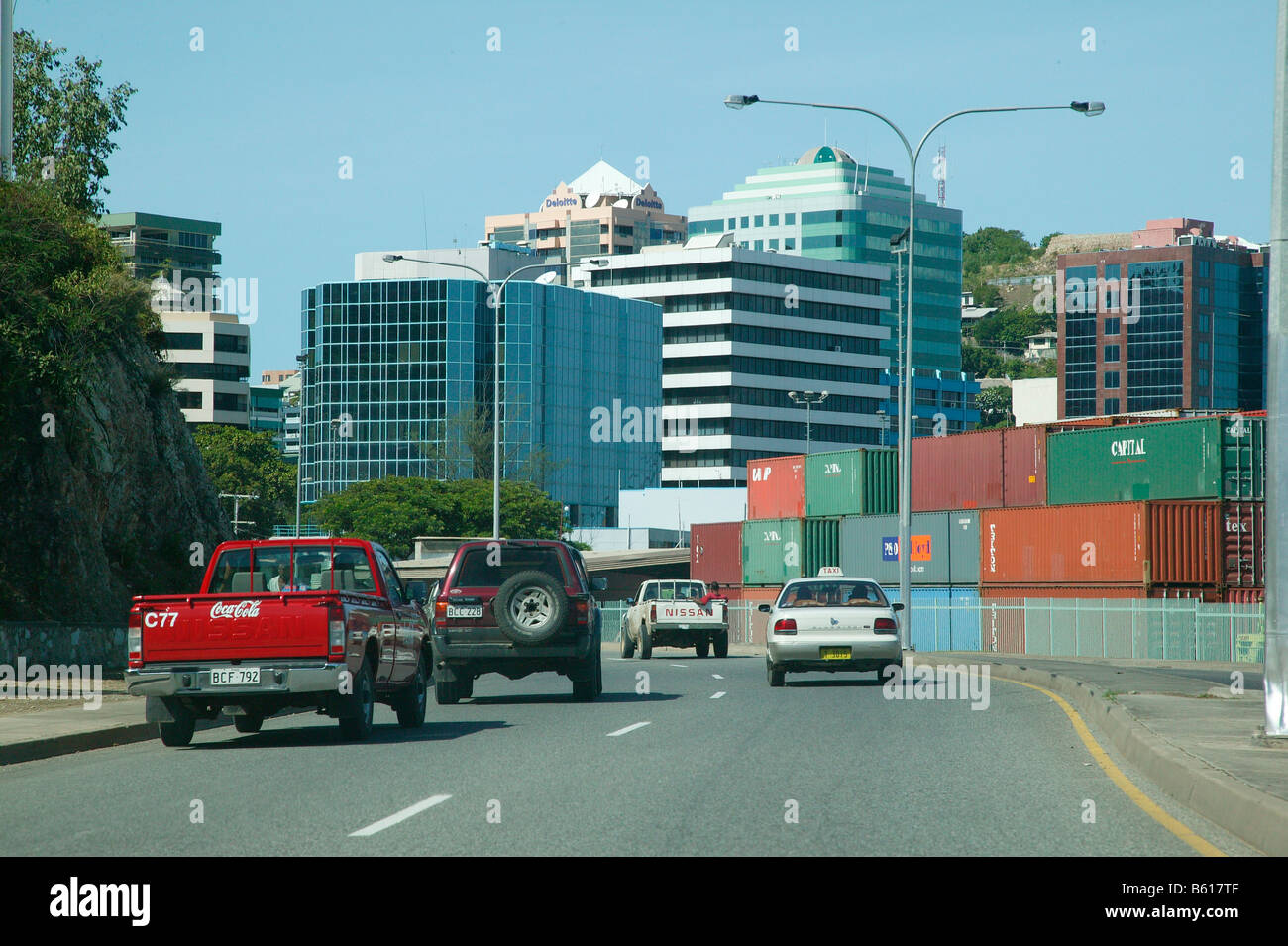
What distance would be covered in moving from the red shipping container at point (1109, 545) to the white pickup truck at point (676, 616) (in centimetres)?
1157

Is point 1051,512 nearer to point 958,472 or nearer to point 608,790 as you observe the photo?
point 958,472

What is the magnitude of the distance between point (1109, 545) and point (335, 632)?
33.2 m

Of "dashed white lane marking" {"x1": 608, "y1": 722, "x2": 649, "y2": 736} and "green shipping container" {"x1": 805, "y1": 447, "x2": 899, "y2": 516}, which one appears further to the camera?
"green shipping container" {"x1": 805, "y1": 447, "x2": 899, "y2": 516}

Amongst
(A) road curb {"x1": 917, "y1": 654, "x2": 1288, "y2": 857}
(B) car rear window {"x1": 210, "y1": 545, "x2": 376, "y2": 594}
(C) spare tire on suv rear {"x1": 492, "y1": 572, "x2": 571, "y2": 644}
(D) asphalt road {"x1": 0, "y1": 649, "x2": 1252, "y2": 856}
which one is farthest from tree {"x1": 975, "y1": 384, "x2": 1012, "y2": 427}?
(B) car rear window {"x1": 210, "y1": 545, "x2": 376, "y2": 594}

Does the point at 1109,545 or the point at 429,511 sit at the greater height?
the point at 429,511

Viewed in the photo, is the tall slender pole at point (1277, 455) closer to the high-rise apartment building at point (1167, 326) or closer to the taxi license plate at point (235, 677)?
the taxi license plate at point (235, 677)

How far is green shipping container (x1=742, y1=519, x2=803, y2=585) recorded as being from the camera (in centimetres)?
6050

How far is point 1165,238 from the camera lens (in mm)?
194750

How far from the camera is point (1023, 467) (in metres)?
49.8

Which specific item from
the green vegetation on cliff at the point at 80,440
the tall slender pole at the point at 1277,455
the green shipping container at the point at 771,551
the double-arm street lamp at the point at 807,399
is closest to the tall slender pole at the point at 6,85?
the green vegetation on cliff at the point at 80,440

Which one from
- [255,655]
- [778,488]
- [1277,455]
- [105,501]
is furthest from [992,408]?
[255,655]

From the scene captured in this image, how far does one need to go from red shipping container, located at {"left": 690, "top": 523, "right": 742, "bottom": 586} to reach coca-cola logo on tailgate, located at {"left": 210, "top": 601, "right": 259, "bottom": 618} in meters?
52.5

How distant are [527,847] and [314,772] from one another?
4497 mm

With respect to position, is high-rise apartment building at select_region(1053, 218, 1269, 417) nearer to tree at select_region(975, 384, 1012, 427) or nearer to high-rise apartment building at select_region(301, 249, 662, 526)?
tree at select_region(975, 384, 1012, 427)
